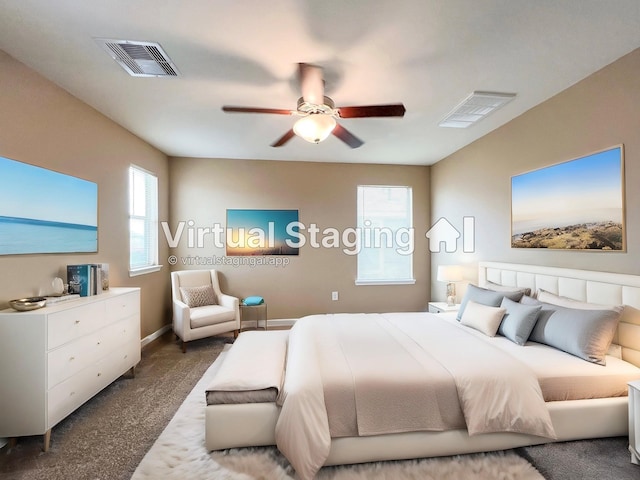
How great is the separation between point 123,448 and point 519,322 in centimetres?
302

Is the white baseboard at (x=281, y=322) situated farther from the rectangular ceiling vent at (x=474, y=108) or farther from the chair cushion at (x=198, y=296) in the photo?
the rectangular ceiling vent at (x=474, y=108)

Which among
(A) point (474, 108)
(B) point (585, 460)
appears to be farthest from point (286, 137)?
(B) point (585, 460)

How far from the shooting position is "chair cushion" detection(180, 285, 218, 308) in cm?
377

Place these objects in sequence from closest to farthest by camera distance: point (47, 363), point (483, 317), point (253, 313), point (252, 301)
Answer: point (47, 363), point (483, 317), point (252, 301), point (253, 313)

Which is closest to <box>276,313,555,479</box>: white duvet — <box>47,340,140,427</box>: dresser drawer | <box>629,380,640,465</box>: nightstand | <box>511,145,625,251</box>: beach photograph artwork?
<box>629,380,640,465</box>: nightstand

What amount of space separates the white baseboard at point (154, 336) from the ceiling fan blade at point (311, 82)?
11.5ft

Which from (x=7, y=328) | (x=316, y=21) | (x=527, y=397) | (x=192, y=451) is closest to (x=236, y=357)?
(x=192, y=451)

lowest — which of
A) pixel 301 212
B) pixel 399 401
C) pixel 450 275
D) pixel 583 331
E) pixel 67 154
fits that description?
pixel 399 401

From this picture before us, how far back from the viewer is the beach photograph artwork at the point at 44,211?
1.95m

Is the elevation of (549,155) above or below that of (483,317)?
above

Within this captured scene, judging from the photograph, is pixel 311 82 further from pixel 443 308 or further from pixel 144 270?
pixel 144 270

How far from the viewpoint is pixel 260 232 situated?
174 inches

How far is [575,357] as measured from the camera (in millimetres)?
1948

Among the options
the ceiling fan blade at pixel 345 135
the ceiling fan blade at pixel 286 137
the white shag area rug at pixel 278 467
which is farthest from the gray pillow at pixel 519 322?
the ceiling fan blade at pixel 286 137
